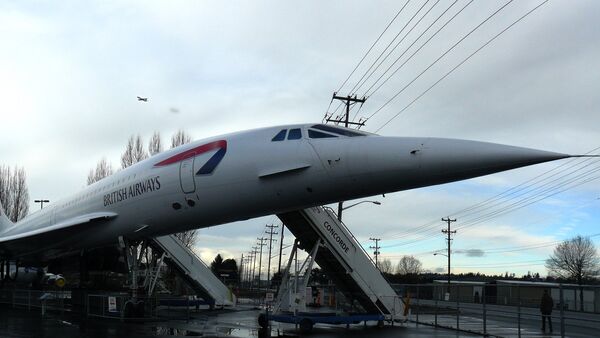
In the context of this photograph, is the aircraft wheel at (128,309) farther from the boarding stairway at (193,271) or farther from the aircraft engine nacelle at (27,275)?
the aircraft engine nacelle at (27,275)

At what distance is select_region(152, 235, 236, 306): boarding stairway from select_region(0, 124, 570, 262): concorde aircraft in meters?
4.93

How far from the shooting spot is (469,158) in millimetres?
7609

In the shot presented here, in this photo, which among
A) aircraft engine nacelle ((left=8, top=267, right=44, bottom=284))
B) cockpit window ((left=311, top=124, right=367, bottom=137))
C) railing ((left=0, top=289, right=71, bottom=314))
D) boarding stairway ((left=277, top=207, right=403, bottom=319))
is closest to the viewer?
cockpit window ((left=311, top=124, right=367, bottom=137))

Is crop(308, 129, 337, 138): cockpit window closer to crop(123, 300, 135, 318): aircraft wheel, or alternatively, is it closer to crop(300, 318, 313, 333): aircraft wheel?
crop(300, 318, 313, 333): aircraft wheel

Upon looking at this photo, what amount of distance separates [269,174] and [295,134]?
85 cm

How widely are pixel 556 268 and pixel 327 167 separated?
275 ft

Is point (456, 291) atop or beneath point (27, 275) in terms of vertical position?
atop

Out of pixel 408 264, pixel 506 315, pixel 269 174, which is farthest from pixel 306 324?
pixel 408 264

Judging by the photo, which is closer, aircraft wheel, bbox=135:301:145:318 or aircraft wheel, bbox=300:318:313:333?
aircraft wheel, bbox=300:318:313:333

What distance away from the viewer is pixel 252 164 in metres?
10.1

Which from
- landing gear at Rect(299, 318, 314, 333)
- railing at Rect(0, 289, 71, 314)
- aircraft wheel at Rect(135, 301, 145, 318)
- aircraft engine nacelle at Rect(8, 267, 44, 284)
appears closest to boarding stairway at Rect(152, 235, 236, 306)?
aircraft wheel at Rect(135, 301, 145, 318)

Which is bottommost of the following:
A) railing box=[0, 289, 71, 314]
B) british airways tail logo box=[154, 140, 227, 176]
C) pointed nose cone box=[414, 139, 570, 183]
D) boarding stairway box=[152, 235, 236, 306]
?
railing box=[0, 289, 71, 314]

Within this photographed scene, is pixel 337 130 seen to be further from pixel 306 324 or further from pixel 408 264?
pixel 408 264

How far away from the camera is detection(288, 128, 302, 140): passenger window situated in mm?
9695
